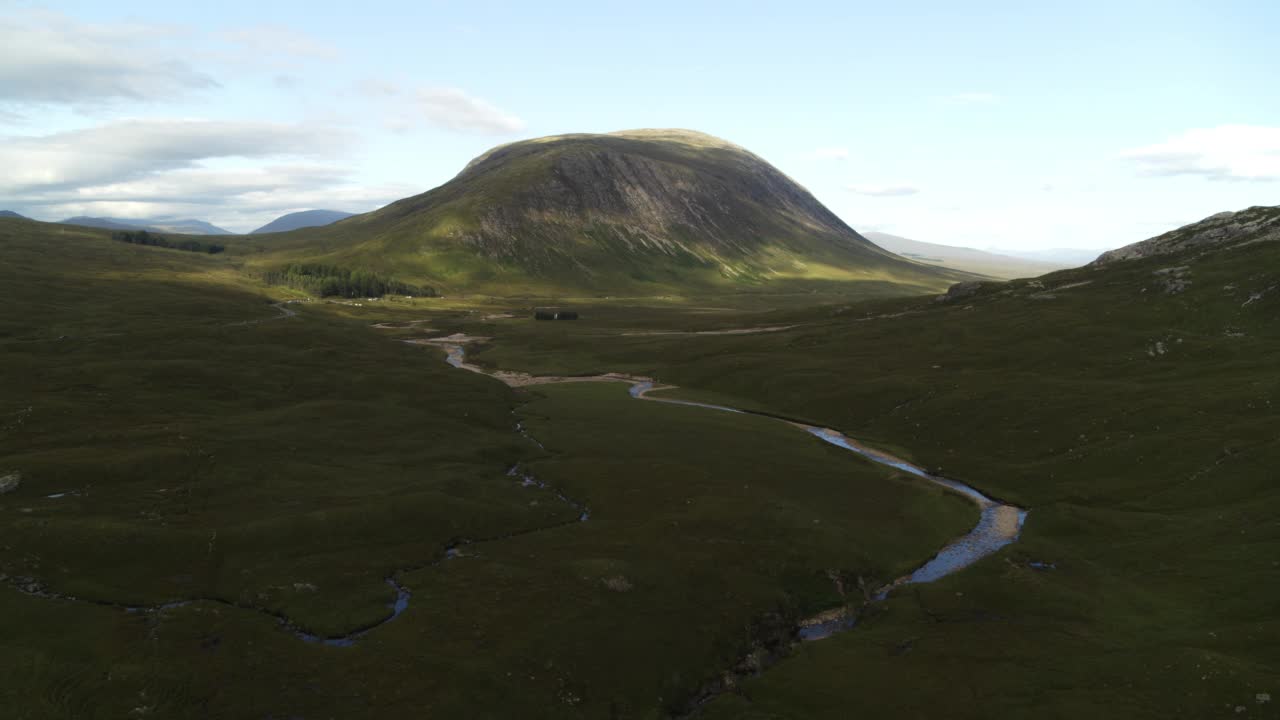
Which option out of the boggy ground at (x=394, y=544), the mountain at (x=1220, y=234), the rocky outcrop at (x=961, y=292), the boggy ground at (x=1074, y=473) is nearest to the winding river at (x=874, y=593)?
the boggy ground at (x=394, y=544)

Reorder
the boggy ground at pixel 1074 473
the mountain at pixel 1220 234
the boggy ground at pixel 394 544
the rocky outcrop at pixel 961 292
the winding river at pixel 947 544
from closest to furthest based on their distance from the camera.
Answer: the boggy ground at pixel 394 544, the boggy ground at pixel 1074 473, the winding river at pixel 947 544, the mountain at pixel 1220 234, the rocky outcrop at pixel 961 292

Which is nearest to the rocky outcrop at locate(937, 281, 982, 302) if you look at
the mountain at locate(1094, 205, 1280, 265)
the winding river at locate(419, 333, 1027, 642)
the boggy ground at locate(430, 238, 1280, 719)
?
the boggy ground at locate(430, 238, 1280, 719)

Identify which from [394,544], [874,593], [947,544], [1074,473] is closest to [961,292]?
[1074,473]

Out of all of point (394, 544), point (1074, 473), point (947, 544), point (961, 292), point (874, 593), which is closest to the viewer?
point (874, 593)

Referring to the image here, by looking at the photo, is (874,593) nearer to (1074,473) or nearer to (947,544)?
(947,544)

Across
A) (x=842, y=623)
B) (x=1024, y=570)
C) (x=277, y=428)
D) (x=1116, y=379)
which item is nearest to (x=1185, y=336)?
(x=1116, y=379)

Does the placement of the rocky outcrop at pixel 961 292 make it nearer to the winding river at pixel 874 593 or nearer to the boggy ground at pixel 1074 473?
Result: the boggy ground at pixel 1074 473
